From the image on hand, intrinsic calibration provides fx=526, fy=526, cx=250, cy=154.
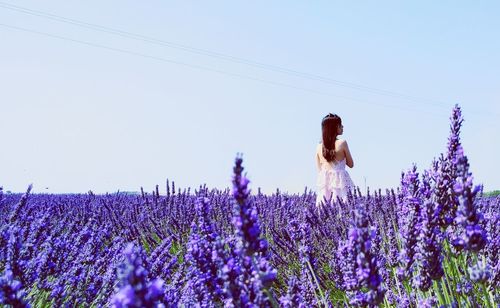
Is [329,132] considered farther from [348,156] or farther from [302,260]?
[302,260]

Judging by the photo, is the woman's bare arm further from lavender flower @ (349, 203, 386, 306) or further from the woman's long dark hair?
lavender flower @ (349, 203, 386, 306)

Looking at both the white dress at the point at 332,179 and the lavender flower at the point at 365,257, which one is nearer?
the lavender flower at the point at 365,257

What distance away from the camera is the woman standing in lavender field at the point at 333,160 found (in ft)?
A: 27.0

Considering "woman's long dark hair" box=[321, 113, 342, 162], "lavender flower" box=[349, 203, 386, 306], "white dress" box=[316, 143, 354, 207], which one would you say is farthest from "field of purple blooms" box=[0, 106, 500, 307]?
"woman's long dark hair" box=[321, 113, 342, 162]

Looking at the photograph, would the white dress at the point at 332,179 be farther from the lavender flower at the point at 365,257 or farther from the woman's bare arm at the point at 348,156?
the lavender flower at the point at 365,257

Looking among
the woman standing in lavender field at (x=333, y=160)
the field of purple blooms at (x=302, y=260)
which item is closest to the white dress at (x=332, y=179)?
the woman standing in lavender field at (x=333, y=160)

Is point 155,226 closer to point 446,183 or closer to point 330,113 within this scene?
point 446,183

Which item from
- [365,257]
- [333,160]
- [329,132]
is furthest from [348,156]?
[365,257]

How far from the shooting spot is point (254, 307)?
4.21ft

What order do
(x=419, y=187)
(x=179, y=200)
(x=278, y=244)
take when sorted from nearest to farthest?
(x=419, y=187)
(x=278, y=244)
(x=179, y=200)

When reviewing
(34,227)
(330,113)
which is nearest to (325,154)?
(330,113)

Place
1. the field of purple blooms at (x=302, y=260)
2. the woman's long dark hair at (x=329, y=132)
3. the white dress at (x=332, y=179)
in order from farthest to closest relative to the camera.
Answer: the woman's long dark hair at (x=329, y=132), the white dress at (x=332, y=179), the field of purple blooms at (x=302, y=260)

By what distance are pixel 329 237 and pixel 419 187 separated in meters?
2.43

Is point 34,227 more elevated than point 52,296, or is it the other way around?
point 34,227
